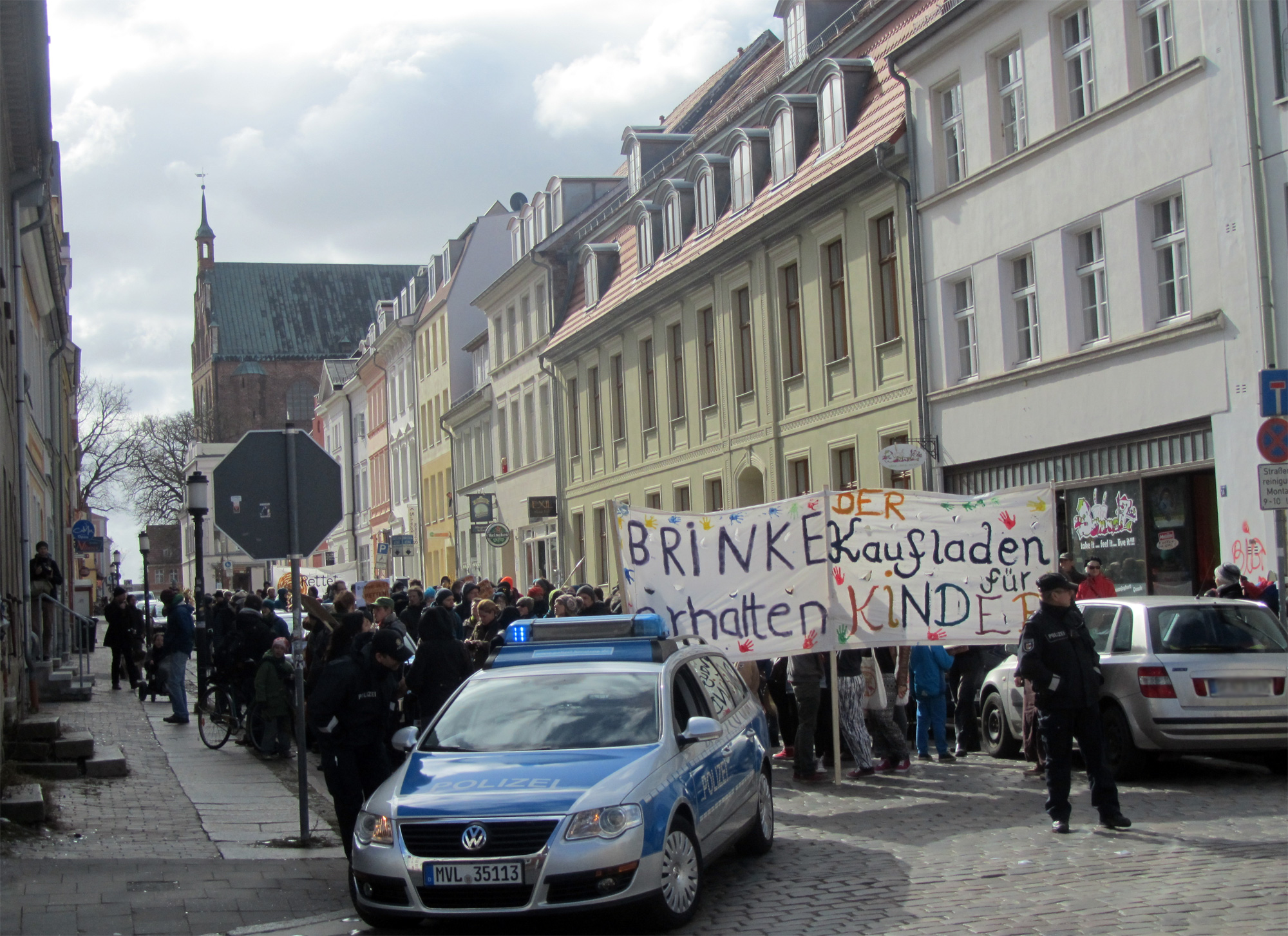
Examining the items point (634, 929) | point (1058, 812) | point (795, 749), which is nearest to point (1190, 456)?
point (795, 749)

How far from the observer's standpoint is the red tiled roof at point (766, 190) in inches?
1071

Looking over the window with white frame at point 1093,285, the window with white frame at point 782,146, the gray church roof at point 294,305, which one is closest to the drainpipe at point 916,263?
the window with white frame at point 1093,285

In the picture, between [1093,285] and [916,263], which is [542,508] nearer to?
[916,263]

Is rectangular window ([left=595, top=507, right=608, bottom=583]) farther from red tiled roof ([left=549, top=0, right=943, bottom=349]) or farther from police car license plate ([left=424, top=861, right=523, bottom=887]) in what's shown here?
police car license plate ([left=424, top=861, right=523, bottom=887])

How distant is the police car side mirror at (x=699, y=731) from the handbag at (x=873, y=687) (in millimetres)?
5367

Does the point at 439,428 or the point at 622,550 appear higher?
the point at 439,428

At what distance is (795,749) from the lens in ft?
46.7

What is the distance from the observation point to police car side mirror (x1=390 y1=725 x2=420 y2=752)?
9.60 m

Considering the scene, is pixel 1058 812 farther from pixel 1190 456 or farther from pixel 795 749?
pixel 1190 456

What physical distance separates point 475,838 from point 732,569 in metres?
6.52

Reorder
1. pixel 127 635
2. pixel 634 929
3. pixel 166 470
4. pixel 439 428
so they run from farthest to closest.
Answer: pixel 166 470
pixel 439 428
pixel 127 635
pixel 634 929

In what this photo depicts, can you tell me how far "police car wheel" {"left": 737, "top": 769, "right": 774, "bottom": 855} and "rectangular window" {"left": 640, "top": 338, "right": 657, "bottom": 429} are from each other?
2767 centimetres

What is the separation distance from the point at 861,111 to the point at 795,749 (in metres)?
17.0

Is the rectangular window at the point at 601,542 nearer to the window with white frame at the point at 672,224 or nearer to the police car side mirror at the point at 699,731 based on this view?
the window with white frame at the point at 672,224
